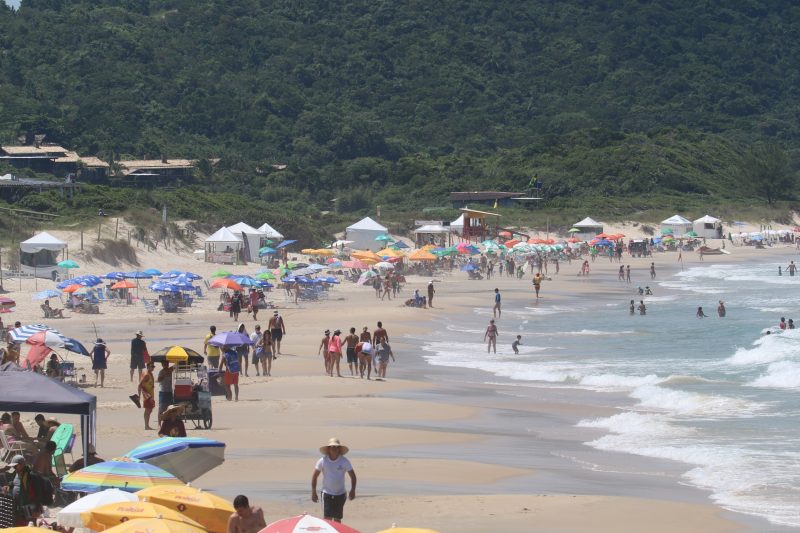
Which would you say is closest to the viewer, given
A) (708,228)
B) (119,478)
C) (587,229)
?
(119,478)

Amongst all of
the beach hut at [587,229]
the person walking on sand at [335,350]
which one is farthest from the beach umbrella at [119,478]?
the beach hut at [587,229]

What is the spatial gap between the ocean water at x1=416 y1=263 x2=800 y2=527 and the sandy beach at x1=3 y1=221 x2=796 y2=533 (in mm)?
599

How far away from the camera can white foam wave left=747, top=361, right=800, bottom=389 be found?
70.5 ft

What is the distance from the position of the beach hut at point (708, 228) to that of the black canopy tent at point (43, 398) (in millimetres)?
63443

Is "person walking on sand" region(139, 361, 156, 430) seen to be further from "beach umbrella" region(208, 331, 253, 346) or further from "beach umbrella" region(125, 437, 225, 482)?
"beach umbrella" region(125, 437, 225, 482)

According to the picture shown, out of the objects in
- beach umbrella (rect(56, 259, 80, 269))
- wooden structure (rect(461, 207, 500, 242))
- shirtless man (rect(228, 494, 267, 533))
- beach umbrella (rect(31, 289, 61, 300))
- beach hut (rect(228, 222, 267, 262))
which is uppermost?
wooden structure (rect(461, 207, 500, 242))

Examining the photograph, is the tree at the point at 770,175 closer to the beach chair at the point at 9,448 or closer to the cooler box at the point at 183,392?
the cooler box at the point at 183,392

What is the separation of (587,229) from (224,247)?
96.4ft

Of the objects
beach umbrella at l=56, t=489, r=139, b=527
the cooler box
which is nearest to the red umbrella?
beach umbrella at l=56, t=489, r=139, b=527

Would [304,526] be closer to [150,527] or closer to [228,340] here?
[150,527]

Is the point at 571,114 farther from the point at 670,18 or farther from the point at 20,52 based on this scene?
the point at 20,52

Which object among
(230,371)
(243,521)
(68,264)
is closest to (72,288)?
(68,264)

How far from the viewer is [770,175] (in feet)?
294

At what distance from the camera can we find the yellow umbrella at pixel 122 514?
8562 mm
